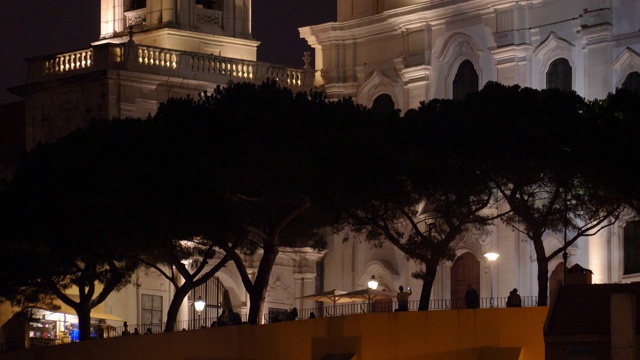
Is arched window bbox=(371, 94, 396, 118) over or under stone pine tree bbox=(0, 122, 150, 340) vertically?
over

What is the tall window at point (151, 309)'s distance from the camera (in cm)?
8175

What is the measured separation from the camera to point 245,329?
223 ft

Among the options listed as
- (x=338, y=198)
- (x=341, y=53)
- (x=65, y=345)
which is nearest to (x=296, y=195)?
(x=338, y=198)

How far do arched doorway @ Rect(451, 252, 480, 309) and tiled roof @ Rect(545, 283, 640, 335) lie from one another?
22127 millimetres

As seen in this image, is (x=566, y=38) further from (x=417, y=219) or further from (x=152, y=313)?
(x=152, y=313)

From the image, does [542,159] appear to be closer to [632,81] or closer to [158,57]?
[632,81]

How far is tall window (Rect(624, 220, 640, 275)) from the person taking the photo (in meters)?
77.2

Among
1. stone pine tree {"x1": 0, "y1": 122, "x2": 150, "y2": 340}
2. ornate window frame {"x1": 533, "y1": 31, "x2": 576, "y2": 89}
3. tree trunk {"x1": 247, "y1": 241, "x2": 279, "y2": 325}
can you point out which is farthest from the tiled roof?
ornate window frame {"x1": 533, "y1": 31, "x2": 576, "y2": 89}

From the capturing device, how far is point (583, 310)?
59.3 m

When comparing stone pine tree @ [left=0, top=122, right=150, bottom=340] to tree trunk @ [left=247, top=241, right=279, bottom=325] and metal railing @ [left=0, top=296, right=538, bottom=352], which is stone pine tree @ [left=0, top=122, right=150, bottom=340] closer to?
metal railing @ [left=0, top=296, right=538, bottom=352]

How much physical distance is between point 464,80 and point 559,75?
15.4 ft

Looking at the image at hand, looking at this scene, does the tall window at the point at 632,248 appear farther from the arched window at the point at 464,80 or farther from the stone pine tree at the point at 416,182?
the arched window at the point at 464,80

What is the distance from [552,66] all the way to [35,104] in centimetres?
1841

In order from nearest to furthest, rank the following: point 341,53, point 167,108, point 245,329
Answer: point 245,329
point 167,108
point 341,53
